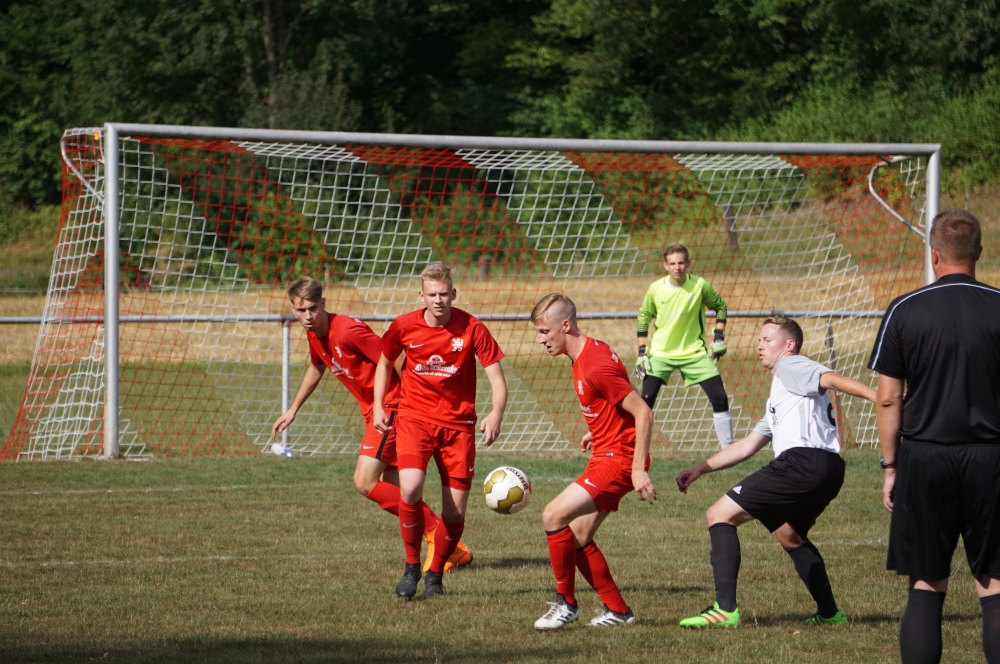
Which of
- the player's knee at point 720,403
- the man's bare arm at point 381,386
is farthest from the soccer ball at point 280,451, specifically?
the man's bare arm at point 381,386

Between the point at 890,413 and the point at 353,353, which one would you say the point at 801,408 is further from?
the point at 353,353

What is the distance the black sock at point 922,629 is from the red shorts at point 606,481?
1.48 meters

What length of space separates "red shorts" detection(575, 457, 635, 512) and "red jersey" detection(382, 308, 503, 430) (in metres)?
1.09

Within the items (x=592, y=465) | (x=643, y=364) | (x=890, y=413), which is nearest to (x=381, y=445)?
(x=592, y=465)

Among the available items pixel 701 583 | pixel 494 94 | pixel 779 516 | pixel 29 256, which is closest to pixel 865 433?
pixel 701 583

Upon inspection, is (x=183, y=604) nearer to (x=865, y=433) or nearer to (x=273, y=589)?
(x=273, y=589)

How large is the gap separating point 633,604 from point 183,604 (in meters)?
2.22

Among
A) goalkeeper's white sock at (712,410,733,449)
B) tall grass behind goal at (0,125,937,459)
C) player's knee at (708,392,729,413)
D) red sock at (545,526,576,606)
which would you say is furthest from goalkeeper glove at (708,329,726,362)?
red sock at (545,526,576,606)

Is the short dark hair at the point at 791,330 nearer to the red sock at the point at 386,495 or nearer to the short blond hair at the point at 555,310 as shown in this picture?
the short blond hair at the point at 555,310

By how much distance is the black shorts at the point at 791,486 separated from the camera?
498cm

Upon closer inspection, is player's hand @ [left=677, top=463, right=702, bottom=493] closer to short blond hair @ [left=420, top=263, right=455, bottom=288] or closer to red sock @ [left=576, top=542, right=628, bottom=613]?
red sock @ [left=576, top=542, right=628, bottom=613]

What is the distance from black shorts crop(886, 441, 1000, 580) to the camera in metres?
3.82

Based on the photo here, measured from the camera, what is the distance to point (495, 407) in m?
5.90

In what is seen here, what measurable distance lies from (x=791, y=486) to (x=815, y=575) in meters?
0.49
